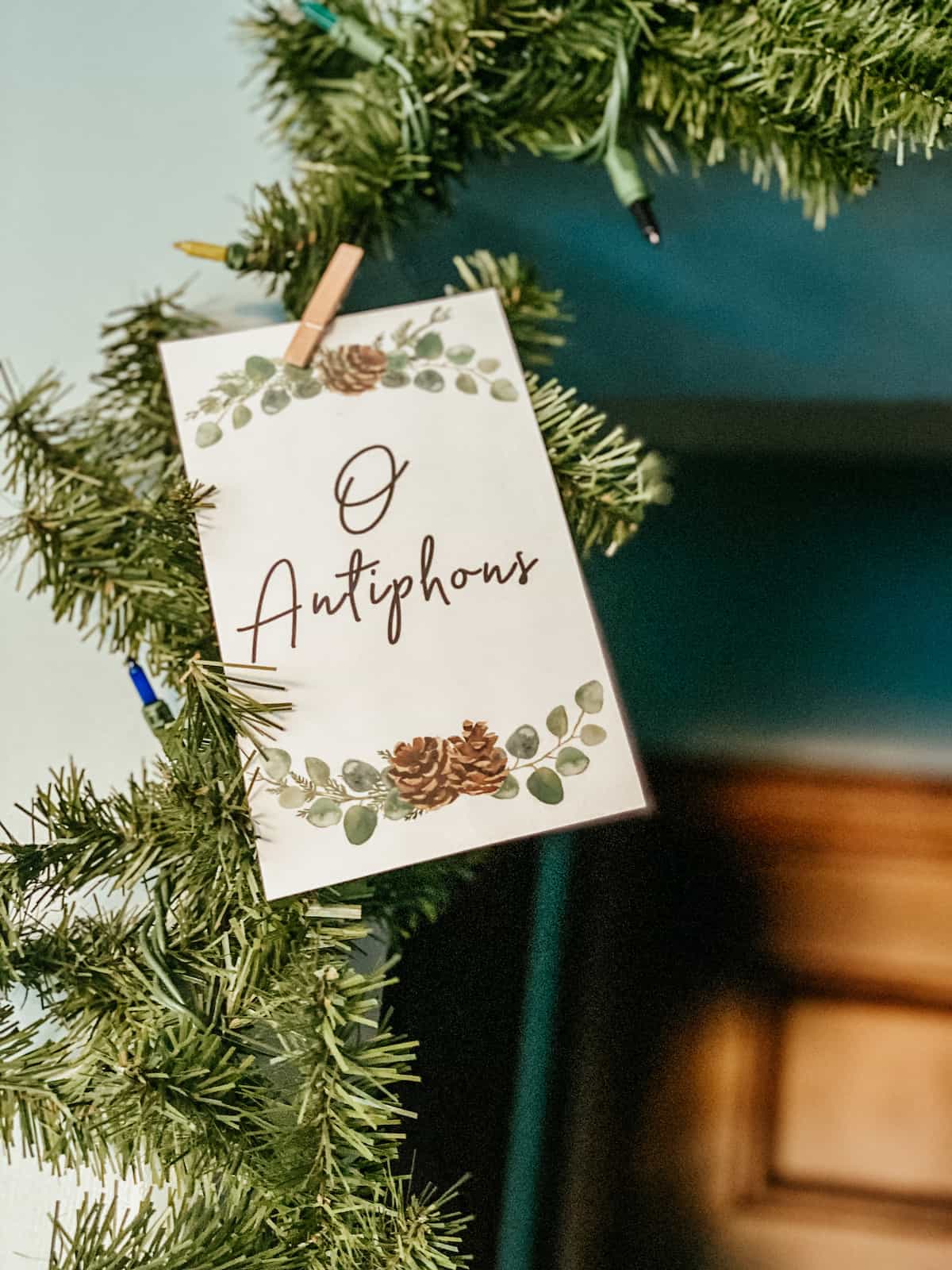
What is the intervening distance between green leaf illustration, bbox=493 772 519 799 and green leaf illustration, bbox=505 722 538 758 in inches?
0.4

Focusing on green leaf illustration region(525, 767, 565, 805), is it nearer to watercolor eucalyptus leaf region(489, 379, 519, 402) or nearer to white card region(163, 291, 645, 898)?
white card region(163, 291, 645, 898)

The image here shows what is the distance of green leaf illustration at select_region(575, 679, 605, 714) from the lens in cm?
44

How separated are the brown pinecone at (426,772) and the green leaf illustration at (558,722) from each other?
0.04m

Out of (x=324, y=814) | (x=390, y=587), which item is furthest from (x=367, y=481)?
(x=324, y=814)

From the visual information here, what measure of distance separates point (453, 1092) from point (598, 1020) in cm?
7

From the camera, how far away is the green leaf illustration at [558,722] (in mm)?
430

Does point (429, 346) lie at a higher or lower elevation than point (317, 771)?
higher

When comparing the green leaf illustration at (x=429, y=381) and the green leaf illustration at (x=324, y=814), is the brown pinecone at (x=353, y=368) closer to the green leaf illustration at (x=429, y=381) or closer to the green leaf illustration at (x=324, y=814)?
the green leaf illustration at (x=429, y=381)

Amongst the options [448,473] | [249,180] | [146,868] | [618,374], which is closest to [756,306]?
[618,374]

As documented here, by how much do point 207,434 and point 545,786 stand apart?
0.22m

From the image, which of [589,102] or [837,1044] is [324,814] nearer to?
[837,1044]

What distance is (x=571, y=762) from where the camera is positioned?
1.40 feet

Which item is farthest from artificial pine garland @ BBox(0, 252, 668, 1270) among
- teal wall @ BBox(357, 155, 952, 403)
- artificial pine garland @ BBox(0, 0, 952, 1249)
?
teal wall @ BBox(357, 155, 952, 403)

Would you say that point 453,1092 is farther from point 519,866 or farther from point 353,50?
point 353,50
